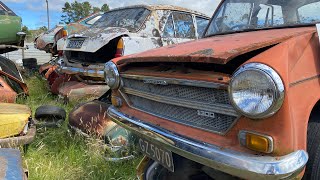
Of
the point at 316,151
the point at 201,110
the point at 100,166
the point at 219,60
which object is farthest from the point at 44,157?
the point at 316,151

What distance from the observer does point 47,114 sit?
4.32 metres

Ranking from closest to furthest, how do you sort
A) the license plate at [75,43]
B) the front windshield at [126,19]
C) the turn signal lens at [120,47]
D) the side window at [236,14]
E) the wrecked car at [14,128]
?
the side window at [236,14] → the wrecked car at [14,128] → the turn signal lens at [120,47] → the license plate at [75,43] → the front windshield at [126,19]

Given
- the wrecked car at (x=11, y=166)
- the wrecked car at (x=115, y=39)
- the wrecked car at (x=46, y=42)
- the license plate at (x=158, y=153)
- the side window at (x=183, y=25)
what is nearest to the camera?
the wrecked car at (x=11, y=166)

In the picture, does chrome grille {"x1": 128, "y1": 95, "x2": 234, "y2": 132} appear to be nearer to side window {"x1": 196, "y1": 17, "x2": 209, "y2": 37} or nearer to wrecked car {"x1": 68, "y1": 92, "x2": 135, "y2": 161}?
wrecked car {"x1": 68, "y1": 92, "x2": 135, "y2": 161}

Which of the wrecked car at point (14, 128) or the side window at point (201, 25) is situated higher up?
the side window at point (201, 25)

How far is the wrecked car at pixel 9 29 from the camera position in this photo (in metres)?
8.16

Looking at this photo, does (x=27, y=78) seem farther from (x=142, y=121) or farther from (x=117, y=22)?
(x=142, y=121)

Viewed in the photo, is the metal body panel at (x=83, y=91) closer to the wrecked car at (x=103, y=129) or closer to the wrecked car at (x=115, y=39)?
the wrecked car at (x=115, y=39)

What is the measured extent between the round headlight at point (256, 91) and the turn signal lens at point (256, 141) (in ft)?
0.35

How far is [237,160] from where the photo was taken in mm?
1808

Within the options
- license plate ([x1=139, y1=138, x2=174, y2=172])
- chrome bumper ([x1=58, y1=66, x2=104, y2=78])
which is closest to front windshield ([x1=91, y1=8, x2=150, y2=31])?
chrome bumper ([x1=58, y1=66, x2=104, y2=78])

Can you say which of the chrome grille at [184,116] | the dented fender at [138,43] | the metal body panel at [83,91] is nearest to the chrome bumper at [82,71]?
the metal body panel at [83,91]

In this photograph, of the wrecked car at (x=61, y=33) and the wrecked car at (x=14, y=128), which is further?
the wrecked car at (x=61, y=33)

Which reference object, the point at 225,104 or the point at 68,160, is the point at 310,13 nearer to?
the point at 225,104
